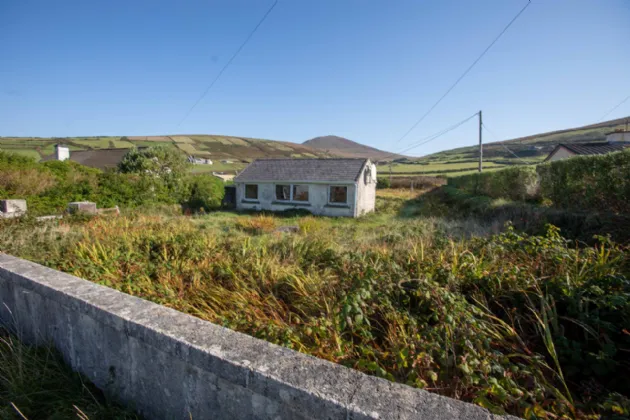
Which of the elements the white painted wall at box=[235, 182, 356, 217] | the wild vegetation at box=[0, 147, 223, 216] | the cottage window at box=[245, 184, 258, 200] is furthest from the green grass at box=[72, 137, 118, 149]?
the white painted wall at box=[235, 182, 356, 217]

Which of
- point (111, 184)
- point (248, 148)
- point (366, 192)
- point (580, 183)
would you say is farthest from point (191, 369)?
point (248, 148)

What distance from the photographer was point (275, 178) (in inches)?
866

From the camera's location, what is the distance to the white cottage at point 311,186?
19875 millimetres

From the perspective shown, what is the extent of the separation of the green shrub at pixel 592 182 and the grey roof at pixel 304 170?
36.9 ft

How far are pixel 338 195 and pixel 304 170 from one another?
3.53 meters

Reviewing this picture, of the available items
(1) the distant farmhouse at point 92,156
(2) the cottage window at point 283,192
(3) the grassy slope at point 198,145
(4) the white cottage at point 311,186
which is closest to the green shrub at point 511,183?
(4) the white cottage at point 311,186

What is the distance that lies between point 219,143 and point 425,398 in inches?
2900

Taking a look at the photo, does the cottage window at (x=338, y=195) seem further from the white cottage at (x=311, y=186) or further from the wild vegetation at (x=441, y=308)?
the wild vegetation at (x=441, y=308)

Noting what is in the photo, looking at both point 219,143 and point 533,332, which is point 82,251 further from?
point 219,143

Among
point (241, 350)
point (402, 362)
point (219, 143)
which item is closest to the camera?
point (241, 350)

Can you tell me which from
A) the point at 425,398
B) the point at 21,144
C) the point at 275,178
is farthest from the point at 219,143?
the point at 425,398

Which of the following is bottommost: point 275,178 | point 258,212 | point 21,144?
point 258,212

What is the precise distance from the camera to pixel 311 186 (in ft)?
68.7

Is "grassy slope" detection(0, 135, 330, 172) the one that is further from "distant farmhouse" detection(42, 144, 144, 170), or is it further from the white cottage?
the white cottage
